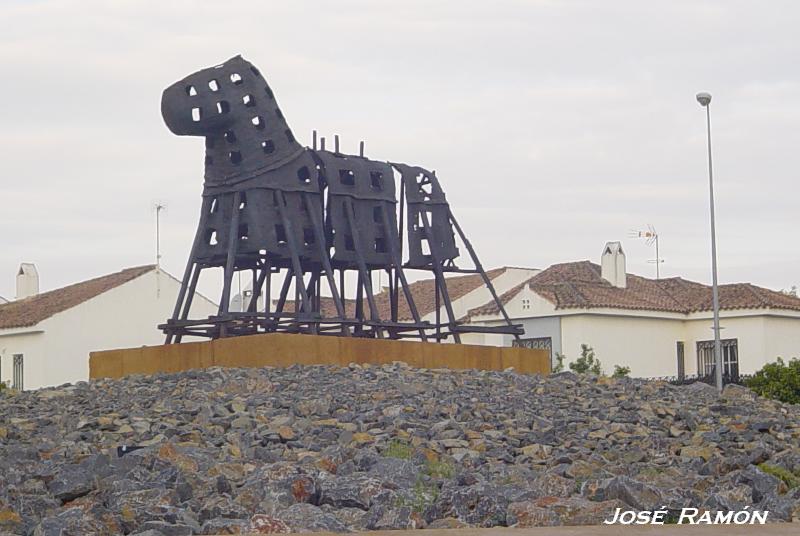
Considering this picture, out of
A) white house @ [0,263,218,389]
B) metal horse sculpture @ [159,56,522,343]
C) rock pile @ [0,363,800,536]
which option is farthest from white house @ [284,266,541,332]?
rock pile @ [0,363,800,536]

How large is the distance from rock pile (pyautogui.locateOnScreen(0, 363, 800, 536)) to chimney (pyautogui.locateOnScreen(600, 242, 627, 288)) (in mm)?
30398

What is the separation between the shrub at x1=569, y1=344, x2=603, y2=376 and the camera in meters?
41.1

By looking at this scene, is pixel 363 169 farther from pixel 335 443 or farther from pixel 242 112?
pixel 335 443

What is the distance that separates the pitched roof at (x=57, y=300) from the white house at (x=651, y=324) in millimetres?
10948

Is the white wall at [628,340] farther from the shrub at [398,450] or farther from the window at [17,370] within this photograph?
the shrub at [398,450]

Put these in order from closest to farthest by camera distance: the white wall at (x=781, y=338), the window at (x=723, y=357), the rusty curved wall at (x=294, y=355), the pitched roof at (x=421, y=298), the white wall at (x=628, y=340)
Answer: the rusty curved wall at (x=294, y=355)
the white wall at (x=628, y=340)
the white wall at (x=781, y=338)
the window at (x=723, y=357)
the pitched roof at (x=421, y=298)

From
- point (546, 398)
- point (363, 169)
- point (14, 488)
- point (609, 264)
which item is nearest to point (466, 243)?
point (363, 169)

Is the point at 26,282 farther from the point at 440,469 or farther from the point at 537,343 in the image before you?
the point at 440,469

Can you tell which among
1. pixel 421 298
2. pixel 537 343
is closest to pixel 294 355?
pixel 537 343

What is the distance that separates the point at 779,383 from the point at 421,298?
1968cm

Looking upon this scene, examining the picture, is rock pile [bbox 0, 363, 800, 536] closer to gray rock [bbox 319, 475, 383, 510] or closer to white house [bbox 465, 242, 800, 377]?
gray rock [bbox 319, 475, 383, 510]

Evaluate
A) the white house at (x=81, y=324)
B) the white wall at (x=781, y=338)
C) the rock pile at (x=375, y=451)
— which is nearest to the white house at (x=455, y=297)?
the white house at (x=81, y=324)

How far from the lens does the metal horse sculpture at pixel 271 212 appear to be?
2134 centimetres

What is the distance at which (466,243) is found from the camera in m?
23.9
